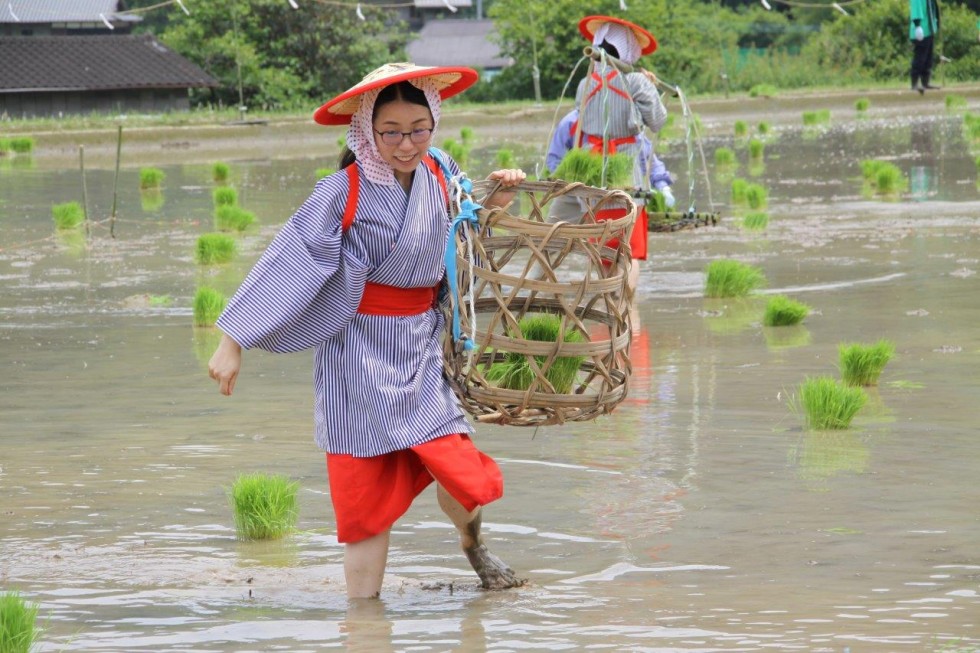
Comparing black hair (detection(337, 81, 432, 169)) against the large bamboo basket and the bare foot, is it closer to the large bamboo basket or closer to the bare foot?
the large bamboo basket

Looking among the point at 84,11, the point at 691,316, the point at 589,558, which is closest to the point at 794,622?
the point at 589,558

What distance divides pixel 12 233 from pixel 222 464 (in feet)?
24.0

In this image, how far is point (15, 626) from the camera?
320cm

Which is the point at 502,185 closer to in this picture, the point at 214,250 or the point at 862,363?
the point at 862,363

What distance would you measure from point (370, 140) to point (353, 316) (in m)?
0.42

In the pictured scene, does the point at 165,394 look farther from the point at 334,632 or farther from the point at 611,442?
the point at 334,632

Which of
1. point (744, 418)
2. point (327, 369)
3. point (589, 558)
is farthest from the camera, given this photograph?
point (744, 418)

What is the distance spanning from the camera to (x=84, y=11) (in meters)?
35.2

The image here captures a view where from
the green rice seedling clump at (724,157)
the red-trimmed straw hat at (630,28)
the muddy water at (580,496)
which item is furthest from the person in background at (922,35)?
the red-trimmed straw hat at (630,28)

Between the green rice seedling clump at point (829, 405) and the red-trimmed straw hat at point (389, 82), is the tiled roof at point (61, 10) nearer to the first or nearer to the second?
the green rice seedling clump at point (829, 405)

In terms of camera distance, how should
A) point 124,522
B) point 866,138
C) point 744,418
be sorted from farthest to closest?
point 866,138, point 744,418, point 124,522

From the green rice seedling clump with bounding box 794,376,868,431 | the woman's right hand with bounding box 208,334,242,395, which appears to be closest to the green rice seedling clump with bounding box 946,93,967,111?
the green rice seedling clump with bounding box 794,376,868,431

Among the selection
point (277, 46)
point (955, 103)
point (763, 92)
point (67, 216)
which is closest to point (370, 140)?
point (67, 216)

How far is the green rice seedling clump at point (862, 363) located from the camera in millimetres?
6000
